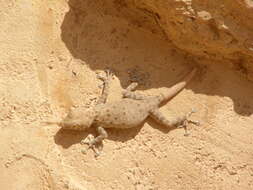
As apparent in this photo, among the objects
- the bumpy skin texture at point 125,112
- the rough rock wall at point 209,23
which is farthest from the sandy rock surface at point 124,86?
the bumpy skin texture at point 125,112

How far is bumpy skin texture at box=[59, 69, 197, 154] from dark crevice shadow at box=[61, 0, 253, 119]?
152 millimetres

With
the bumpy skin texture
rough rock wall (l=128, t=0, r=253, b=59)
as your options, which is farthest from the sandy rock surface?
the bumpy skin texture

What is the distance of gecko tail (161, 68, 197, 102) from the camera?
5203 mm

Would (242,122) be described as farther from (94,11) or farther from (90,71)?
(94,11)

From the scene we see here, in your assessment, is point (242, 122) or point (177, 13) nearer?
point (177, 13)

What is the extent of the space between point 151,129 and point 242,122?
3.84 ft

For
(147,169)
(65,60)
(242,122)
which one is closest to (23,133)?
(65,60)

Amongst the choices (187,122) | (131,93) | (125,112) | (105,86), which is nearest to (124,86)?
(131,93)

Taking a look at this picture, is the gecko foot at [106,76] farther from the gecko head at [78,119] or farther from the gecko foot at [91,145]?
the gecko foot at [91,145]

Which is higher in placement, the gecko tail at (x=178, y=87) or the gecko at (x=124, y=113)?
the gecko tail at (x=178, y=87)

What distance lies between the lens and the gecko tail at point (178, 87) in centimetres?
520

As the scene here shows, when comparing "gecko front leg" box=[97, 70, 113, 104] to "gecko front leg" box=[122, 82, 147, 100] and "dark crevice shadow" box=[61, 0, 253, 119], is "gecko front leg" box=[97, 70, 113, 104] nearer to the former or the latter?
"dark crevice shadow" box=[61, 0, 253, 119]

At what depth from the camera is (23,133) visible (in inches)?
193

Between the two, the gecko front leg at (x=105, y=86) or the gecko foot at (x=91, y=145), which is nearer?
the gecko foot at (x=91, y=145)
